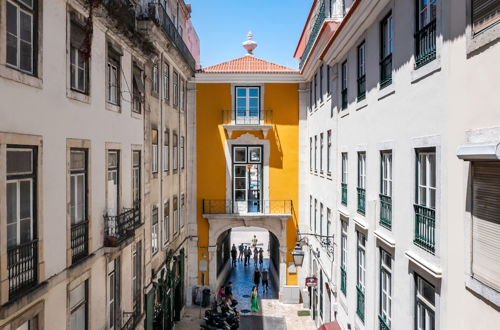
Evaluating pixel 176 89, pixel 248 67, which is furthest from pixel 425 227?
pixel 248 67

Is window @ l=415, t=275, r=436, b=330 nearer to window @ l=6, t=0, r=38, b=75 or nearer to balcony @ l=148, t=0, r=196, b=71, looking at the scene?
window @ l=6, t=0, r=38, b=75

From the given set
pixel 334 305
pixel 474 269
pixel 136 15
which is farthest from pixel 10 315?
pixel 334 305

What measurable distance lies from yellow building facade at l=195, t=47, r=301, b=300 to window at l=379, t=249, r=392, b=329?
12.5 meters

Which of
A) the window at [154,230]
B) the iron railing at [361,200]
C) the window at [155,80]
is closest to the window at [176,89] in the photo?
the window at [155,80]

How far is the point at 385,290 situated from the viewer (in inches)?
343

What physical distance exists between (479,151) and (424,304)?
3206mm

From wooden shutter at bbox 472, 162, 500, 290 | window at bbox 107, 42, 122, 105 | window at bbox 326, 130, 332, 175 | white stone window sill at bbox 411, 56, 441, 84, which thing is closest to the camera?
wooden shutter at bbox 472, 162, 500, 290

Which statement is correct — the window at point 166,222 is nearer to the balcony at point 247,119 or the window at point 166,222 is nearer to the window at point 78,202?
the balcony at point 247,119

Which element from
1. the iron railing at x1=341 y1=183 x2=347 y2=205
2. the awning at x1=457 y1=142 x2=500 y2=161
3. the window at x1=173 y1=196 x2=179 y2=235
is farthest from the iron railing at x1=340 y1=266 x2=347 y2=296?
the window at x1=173 y1=196 x2=179 y2=235

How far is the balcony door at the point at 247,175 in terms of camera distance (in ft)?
71.3

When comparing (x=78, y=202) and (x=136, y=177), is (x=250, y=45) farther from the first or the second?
(x=78, y=202)

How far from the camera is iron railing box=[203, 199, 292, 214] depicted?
21469 mm

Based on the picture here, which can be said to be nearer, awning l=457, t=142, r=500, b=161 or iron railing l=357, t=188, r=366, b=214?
awning l=457, t=142, r=500, b=161

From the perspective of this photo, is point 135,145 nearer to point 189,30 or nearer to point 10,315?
point 10,315
